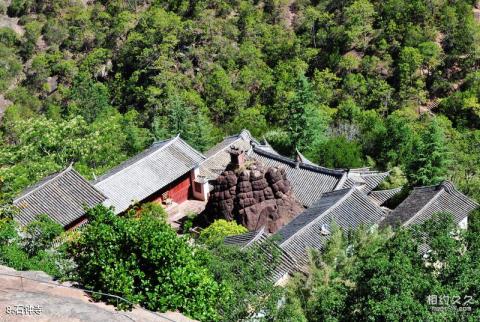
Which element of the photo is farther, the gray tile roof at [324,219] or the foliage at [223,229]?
the foliage at [223,229]

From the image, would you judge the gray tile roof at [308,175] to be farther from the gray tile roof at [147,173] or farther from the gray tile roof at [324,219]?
the gray tile roof at [324,219]

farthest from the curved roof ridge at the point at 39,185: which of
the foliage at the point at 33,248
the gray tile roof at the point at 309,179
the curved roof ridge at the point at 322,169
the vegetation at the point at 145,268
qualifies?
the vegetation at the point at 145,268

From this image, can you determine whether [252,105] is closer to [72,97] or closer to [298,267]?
[72,97]

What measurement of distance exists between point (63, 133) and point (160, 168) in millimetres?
5775

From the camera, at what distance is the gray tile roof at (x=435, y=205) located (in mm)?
27906

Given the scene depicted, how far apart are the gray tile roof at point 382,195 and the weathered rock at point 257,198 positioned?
4.51 metres

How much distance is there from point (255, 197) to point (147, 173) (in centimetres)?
725

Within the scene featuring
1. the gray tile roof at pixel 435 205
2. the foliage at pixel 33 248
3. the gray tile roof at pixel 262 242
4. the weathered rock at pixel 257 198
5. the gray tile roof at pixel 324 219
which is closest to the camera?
the foliage at pixel 33 248

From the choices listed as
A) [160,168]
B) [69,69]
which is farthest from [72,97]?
[160,168]

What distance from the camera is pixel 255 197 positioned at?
3122 cm

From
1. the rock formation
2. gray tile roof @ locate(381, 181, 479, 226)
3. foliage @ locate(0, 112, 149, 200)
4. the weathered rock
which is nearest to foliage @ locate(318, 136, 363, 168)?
the rock formation

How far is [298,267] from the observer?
24.8 metres

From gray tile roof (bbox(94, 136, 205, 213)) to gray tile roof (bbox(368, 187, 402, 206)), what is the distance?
9642 millimetres

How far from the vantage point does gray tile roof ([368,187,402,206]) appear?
111 feet
